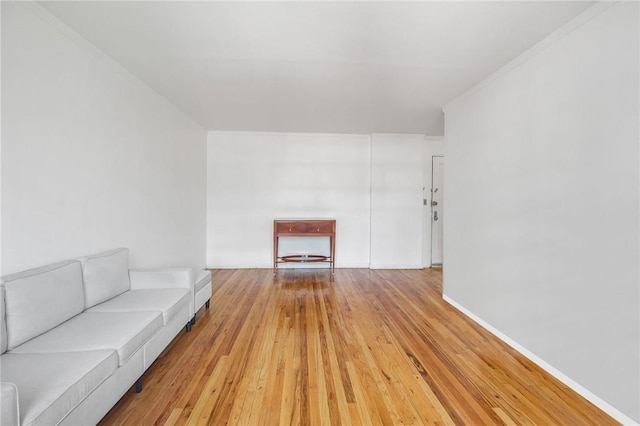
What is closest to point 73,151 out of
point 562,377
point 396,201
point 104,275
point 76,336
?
point 104,275

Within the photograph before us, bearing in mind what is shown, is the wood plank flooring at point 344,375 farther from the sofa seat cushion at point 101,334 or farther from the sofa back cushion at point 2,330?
the sofa back cushion at point 2,330

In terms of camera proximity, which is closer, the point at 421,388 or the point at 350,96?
the point at 421,388

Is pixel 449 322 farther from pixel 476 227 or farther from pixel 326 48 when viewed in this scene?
pixel 326 48

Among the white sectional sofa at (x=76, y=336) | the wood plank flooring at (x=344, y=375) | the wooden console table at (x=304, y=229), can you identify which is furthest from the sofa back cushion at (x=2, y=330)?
the wooden console table at (x=304, y=229)

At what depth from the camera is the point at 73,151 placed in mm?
1979

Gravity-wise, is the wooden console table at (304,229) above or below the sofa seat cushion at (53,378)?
above

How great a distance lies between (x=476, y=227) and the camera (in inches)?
109

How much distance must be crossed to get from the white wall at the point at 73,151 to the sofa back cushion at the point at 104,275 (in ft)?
0.57

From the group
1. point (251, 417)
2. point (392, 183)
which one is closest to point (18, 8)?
point (251, 417)

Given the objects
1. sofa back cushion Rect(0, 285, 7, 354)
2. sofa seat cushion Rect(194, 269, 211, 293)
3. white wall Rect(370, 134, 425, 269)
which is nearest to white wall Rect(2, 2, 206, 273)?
sofa back cushion Rect(0, 285, 7, 354)

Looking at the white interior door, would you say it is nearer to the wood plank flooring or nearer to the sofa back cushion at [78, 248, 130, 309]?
the wood plank flooring

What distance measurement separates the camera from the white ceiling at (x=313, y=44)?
1698 millimetres

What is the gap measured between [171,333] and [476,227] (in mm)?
3009

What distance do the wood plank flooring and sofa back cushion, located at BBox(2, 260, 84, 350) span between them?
0.64m
